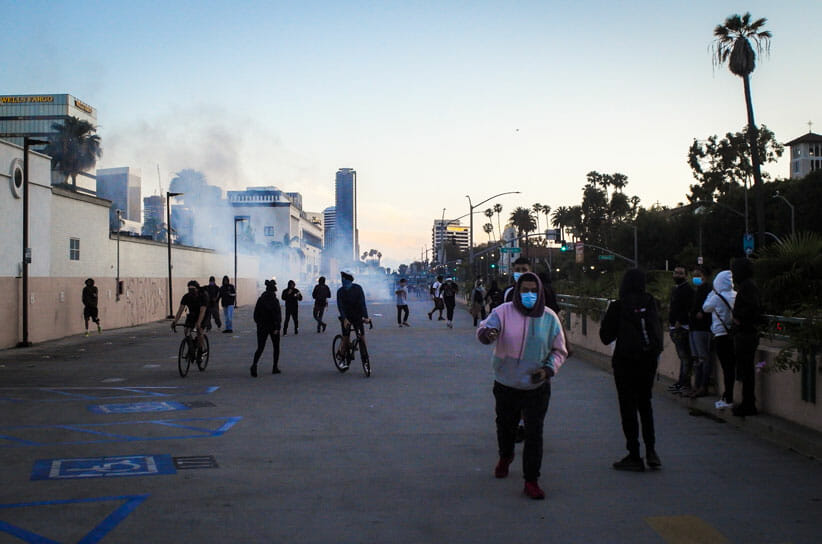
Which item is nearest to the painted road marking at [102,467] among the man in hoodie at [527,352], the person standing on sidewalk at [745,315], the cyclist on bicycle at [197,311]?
the man in hoodie at [527,352]

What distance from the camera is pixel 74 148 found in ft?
270

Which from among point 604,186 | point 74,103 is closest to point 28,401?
point 604,186

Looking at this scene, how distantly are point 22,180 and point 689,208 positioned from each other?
217 ft

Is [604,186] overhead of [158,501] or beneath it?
overhead

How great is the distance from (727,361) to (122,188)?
163 metres

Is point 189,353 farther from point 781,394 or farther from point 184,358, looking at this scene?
point 781,394

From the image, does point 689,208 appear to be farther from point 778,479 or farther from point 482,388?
point 778,479

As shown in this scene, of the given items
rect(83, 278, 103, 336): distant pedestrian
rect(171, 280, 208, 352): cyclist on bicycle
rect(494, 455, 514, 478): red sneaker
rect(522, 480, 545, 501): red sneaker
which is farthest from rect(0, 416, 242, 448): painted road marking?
rect(83, 278, 103, 336): distant pedestrian

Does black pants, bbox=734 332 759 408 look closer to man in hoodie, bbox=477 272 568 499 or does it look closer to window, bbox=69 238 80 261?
man in hoodie, bbox=477 272 568 499

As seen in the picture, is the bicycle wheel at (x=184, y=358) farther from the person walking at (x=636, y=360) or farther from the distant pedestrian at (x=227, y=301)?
the distant pedestrian at (x=227, y=301)

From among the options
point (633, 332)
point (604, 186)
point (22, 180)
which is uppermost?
point (604, 186)

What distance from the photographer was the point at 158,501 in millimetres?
6172

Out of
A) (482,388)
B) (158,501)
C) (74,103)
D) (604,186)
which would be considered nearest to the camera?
(158,501)

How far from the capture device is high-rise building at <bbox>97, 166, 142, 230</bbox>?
15988 centimetres
